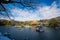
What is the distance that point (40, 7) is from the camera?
7.18 feet

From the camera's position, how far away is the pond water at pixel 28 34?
7.02 ft

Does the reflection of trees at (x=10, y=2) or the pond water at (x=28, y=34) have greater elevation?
the reflection of trees at (x=10, y=2)

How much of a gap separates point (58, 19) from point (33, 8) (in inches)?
17.4

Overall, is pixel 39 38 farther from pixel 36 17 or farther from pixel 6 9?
pixel 6 9

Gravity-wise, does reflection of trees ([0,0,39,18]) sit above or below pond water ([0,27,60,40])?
above

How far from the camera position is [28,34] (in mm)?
2182

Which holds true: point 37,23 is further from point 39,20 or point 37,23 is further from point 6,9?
point 6,9

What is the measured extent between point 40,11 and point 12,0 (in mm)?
507

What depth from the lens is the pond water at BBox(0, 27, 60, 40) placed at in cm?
214

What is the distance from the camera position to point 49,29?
2.16 meters

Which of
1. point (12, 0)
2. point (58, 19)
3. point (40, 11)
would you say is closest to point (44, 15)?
point (40, 11)

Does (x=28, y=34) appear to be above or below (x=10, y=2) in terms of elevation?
below

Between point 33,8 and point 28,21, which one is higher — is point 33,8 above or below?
above

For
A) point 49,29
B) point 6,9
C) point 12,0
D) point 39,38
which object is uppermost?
point 12,0
